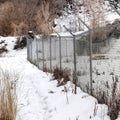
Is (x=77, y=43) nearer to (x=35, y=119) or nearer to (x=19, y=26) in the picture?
(x=35, y=119)

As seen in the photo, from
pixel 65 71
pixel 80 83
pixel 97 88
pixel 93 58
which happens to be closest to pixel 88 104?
pixel 97 88

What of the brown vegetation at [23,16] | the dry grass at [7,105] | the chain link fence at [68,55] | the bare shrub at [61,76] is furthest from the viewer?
the brown vegetation at [23,16]

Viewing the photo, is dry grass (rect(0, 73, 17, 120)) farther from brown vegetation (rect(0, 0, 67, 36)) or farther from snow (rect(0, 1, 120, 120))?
brown vegetation (rect(0, 0, 67, 36))

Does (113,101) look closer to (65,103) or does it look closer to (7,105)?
(7,105)

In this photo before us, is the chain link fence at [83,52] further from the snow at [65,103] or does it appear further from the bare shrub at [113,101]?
the bare shrub at [113,101]

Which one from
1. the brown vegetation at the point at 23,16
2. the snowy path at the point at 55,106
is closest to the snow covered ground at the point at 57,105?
the snowy path at the point at 55,106

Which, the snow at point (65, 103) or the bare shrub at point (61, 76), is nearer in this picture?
the snow at point (65, 103)

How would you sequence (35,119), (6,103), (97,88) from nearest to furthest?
(6,103) → (35,119) → (97,88)

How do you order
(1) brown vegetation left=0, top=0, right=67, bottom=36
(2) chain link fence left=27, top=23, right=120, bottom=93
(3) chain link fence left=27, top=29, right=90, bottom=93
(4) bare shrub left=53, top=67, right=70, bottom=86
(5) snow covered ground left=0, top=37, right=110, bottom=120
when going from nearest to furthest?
(5) snow covered ground left=0, top=37, right=110, bottom=120 → (2) chain link fence left=27, top=23, right=120, bottom=93 → (3) chain link fence left=27, top=29, right=90, bottom=93 → (4) bare shrub left=53, top=67, right=70, bottom=86 → (1) brown vegetation left=0, top=0, right=67, bottom=36

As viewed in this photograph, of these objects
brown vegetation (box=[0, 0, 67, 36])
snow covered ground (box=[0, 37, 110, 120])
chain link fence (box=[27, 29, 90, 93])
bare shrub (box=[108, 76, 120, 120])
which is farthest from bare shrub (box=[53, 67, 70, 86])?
brown vegetation (box=[0, 0, 67, 36])

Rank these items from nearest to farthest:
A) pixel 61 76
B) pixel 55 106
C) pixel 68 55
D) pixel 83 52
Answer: pixel 55 106 → pixel 83 52 → pixel 61 76 → pixel 68 55

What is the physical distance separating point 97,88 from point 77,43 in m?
2.33

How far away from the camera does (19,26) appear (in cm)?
3350

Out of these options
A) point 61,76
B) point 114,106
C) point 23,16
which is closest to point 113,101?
point 114,106
